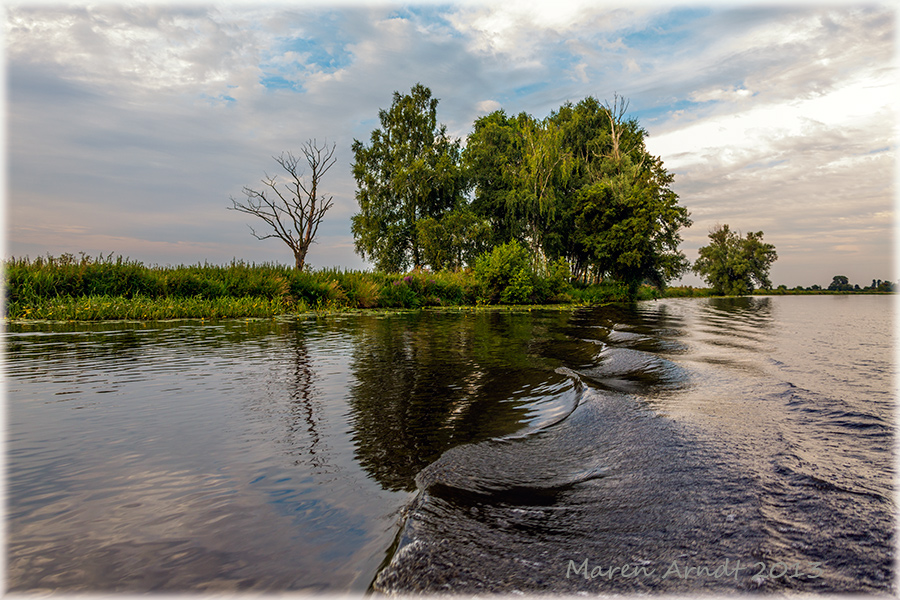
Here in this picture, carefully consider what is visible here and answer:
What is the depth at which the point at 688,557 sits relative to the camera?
70.1 inches

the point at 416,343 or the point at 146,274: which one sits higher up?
the point at 146,274

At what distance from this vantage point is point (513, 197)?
1405 inches

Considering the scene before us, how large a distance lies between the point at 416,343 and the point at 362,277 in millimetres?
13077

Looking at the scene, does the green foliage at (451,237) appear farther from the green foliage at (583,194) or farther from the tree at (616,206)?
the tree at (616,206)

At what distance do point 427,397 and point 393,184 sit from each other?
112 feet

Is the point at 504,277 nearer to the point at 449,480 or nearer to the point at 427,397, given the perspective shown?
the point at 427,397

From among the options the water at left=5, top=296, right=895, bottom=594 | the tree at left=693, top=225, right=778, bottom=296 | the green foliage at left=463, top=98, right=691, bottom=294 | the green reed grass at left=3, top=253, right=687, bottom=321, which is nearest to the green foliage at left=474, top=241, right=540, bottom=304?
the green reed grass at left=3, top=253, right=687, bottom=321

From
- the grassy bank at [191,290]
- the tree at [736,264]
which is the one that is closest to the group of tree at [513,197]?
the grassy bank at [191,290]

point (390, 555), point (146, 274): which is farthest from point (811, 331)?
point (146, 274)

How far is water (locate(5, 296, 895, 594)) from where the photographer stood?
1742 millimetres

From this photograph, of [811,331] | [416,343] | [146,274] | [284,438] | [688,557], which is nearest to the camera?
[688,557]

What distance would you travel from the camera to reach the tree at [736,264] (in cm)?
6081

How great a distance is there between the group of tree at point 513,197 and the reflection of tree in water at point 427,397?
93.3 ft

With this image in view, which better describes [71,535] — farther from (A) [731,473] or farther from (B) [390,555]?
(A) [731,473]
